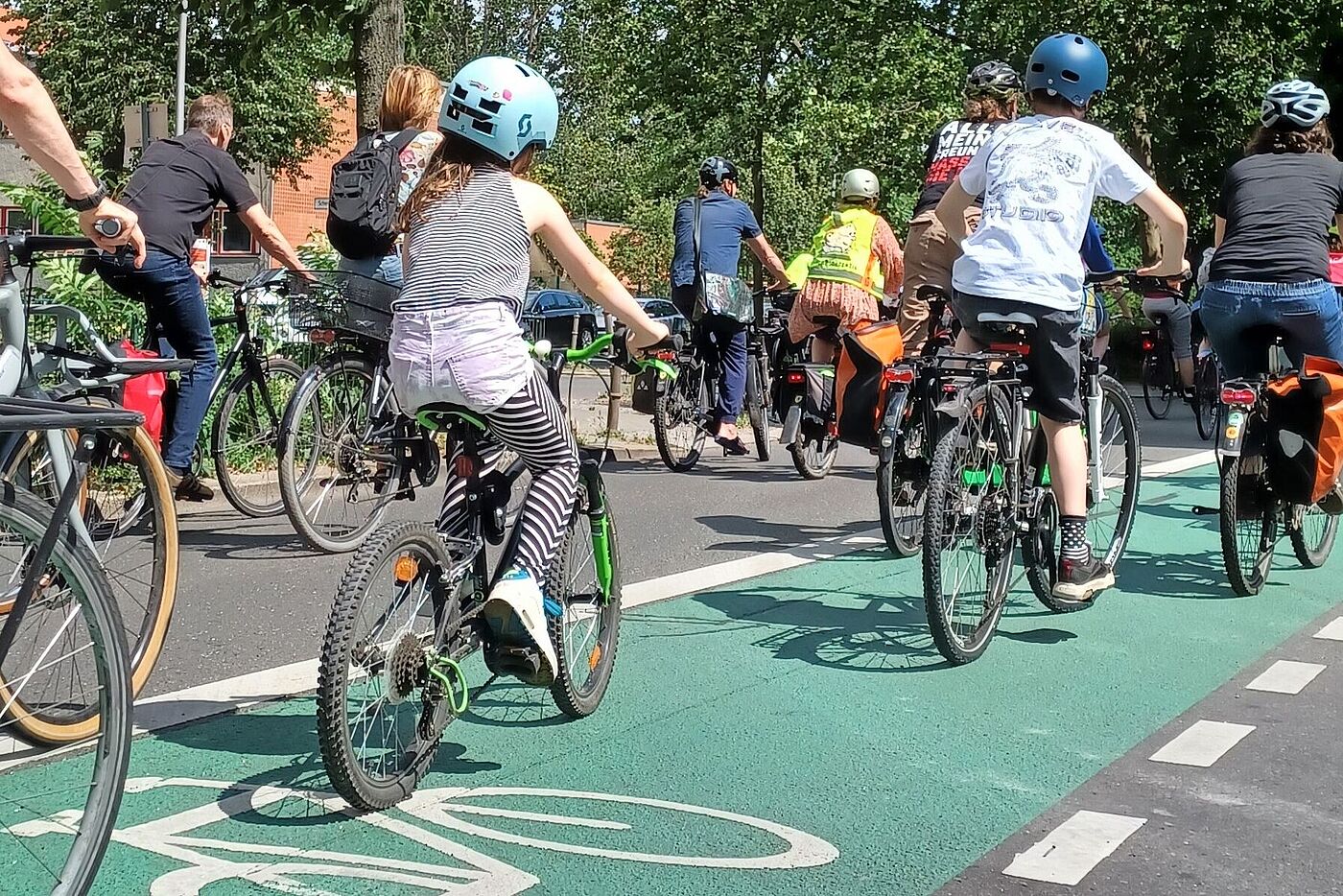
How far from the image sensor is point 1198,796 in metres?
4.16

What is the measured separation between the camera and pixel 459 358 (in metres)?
4.02

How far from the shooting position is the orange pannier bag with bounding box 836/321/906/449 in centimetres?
691

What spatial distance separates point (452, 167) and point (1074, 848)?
7.29ft

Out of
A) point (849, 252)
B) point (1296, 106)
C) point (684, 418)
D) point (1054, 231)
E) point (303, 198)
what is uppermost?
point (303, 198)

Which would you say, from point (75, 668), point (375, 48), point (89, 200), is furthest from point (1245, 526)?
point (375, 48)

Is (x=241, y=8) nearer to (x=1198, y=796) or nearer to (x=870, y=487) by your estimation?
(x=870, y=487)

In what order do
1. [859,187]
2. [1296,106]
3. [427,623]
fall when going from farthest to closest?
[859,187]
[1296,106]
[427,623]

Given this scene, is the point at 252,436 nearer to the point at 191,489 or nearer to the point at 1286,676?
the point at 191,489

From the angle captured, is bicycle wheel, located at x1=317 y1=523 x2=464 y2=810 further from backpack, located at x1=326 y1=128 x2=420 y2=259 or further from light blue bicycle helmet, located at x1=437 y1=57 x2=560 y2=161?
backpack, located at x1=326 y1=128 x2=420 y2=259

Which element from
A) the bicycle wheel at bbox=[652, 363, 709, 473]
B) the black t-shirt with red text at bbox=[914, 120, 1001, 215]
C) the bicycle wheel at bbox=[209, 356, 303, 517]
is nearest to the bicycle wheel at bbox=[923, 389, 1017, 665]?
the black t-shirt with red text at bbox=[914, 120, 1001, 215]

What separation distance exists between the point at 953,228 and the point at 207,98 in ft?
12.8

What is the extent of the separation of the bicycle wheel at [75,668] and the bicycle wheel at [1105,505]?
3.66 m

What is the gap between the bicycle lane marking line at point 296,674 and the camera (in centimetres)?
462

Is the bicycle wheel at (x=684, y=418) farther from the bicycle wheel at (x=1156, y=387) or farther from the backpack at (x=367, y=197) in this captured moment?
the bicycle wheel at (x=1156, y=387)
